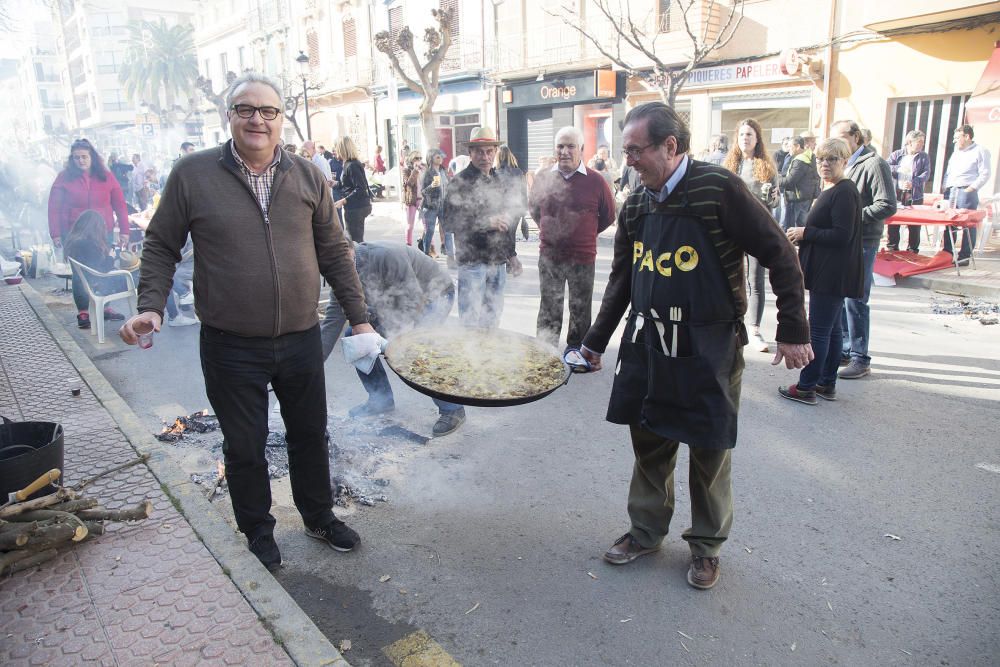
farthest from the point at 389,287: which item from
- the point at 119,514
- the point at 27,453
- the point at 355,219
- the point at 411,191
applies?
the point at 411,191

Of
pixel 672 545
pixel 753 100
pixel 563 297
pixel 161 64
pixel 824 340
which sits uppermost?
pixel 161 64

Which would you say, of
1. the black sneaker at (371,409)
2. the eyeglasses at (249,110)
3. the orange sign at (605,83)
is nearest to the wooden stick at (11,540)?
the eyeglasses at (249,110)

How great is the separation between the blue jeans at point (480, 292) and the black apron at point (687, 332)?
311 centimetres

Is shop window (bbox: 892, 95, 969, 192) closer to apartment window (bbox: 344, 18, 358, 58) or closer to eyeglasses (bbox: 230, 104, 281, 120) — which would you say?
eyeglasses (bbox: 230, 104, 281, 120)

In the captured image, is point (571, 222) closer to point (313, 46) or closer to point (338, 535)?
point (338, 535)

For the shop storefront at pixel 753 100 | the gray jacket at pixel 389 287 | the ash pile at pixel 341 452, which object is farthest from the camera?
the shop storefront at pixel 753 100

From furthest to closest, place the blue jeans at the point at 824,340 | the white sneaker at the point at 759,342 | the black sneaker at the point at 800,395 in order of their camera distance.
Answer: the white sneaker at the point at 759,342, the black sneaker at the point at 800,395, the blue jeans at the point at 824,340

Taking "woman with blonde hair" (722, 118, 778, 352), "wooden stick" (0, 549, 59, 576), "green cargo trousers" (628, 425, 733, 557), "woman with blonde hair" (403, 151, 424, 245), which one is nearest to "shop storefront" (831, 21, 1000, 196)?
"woman with blonde hair" (722, 118, 778, 352)

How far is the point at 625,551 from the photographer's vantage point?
10.2 ft

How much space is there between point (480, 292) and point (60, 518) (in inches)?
145

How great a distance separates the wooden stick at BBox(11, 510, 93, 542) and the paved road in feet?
2.51

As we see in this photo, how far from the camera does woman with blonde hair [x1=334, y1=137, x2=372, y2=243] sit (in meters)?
10.4

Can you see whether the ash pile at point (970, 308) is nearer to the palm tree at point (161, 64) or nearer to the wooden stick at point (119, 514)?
the wooden stick at point (119, 514)

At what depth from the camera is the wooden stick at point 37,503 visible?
9.44 feet
